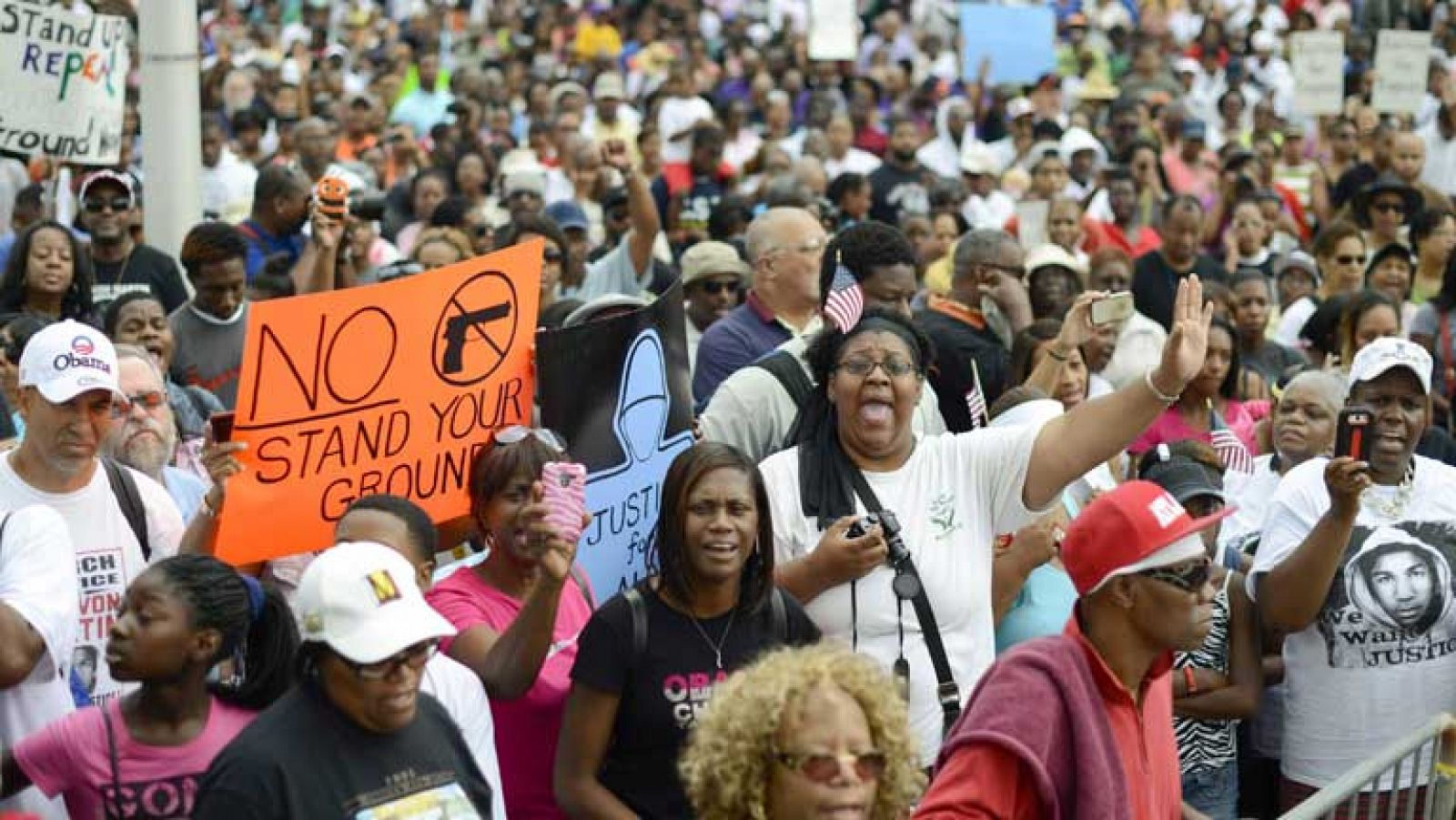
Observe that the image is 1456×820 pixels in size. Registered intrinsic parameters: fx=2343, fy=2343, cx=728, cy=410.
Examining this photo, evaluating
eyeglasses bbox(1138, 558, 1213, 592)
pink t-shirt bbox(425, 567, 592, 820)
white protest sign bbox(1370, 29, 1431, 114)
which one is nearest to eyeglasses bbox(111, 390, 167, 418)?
pink t-shirt bbox(425, 567, 592, 820)

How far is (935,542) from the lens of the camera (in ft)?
18.2

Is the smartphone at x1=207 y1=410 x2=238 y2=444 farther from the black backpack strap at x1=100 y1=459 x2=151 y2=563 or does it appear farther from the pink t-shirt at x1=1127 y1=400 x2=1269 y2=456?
the pink t-shirt at x1=1127 y1=400 x2=1269 y2=456

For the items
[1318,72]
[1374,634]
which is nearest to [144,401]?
[1374,634]

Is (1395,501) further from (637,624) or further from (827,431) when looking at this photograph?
(637,624)

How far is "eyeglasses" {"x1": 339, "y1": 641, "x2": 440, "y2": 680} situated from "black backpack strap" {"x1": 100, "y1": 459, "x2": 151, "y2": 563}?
1591mm

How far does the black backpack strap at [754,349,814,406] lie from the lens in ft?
21.3

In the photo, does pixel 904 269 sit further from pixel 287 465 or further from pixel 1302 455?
pixel 287 465

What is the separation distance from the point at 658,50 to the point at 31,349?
18957 mm

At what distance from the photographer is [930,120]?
71.4 feet

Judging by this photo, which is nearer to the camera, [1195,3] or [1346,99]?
[1346,99]

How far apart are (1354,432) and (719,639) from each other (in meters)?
2.09

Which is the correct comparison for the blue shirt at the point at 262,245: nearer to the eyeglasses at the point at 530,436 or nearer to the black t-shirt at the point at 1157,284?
the black t-shirt at the point at 1157,284

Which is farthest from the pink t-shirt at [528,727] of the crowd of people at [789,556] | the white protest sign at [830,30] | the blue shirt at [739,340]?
the white protest sign at [830,30]

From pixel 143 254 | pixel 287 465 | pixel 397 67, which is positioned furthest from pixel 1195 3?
pixel 287 465
